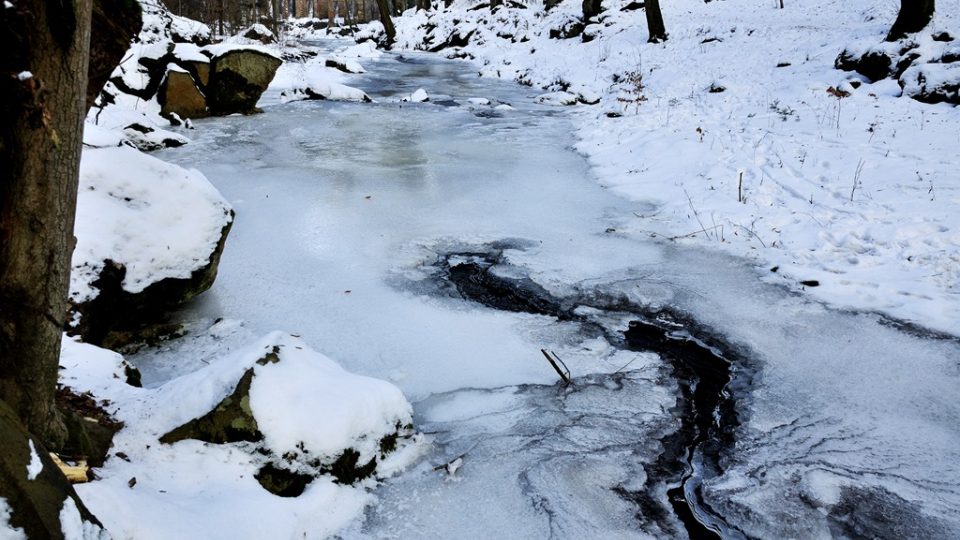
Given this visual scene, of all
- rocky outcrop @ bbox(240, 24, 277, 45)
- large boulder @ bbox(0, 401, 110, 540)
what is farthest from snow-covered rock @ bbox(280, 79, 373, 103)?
large boulder @ bbox(0, 401, 110, 540)

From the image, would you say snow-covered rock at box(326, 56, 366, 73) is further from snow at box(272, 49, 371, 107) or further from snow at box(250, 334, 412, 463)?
snow at box(250, 334, 412, 463)

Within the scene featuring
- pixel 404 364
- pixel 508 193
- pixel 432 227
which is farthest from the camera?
pixel 508 193

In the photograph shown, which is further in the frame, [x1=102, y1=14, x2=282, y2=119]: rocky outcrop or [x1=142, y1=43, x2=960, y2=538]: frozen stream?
[x1=102, y1=14, x2=282, y2=119]: rocky outcrop

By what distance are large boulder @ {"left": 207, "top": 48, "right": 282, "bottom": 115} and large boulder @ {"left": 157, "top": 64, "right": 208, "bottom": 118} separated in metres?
0.45

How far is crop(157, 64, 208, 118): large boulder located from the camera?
1151cm

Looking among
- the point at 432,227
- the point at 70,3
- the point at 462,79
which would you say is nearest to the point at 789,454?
the point at 70,3

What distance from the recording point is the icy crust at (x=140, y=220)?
4.26 m

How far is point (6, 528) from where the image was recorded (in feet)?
5.26

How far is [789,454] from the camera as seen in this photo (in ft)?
10.4

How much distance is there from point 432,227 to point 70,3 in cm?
468

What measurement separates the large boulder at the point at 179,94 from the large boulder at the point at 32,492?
11025 millimetres

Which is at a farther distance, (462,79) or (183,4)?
(183,4)

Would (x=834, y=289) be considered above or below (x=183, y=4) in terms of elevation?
below

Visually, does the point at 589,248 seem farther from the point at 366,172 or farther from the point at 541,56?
the point at 541,56
